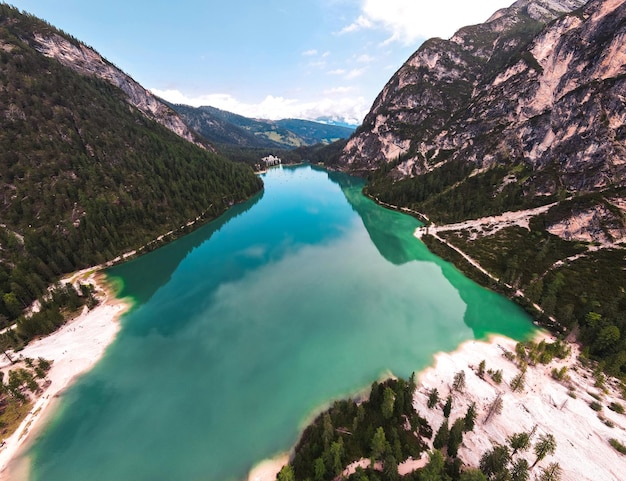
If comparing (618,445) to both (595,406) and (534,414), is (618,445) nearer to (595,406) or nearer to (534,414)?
(595,406)

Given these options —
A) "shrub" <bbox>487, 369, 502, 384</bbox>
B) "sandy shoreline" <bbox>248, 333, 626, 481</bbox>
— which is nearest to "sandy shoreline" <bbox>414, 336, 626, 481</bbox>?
"sandy shoreline" <bbox>248, 333, 626, 481</bbox>

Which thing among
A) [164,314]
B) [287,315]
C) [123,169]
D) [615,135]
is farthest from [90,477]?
[615,135]

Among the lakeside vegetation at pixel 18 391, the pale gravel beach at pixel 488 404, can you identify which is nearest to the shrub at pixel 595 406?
the pale gravel beach at pixel 488 404

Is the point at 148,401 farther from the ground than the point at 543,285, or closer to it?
farther from the ground

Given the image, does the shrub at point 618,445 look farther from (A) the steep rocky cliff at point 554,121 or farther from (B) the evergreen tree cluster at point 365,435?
(A) the steep rocky cliff at point 554,121

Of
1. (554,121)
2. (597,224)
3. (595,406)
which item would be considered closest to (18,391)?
(595,406)

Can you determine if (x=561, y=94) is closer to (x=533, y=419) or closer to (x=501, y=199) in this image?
(x=501, y=199)
